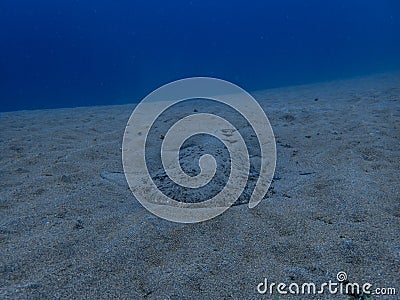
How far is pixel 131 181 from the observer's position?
3674 millimetres

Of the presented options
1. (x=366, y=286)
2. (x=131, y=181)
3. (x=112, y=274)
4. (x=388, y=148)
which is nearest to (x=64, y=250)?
(x=112, y=274)

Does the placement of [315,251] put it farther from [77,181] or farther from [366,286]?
[77,181]

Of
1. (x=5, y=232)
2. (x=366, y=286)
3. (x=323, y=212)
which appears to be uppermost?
(x=5, y=232)

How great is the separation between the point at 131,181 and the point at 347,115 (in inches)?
207

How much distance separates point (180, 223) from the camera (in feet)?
8.49

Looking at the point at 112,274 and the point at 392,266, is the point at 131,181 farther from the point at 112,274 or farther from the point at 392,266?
the point at 392,266

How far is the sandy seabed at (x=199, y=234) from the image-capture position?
1884mm

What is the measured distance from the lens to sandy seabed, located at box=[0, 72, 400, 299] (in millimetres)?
1884

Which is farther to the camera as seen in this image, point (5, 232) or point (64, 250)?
point (5, 232)

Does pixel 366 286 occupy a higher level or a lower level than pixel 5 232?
lower

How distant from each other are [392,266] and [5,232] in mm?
3076

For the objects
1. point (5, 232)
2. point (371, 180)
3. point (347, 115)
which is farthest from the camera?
point (347, 115)

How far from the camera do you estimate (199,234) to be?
2447 millimetres

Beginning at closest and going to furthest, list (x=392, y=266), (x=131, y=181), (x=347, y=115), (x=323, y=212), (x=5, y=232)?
(x=392, y=266) → (x=5, y=232) → (x=323, y=212) → (x=131, y=181) → (x=347, y=115)
